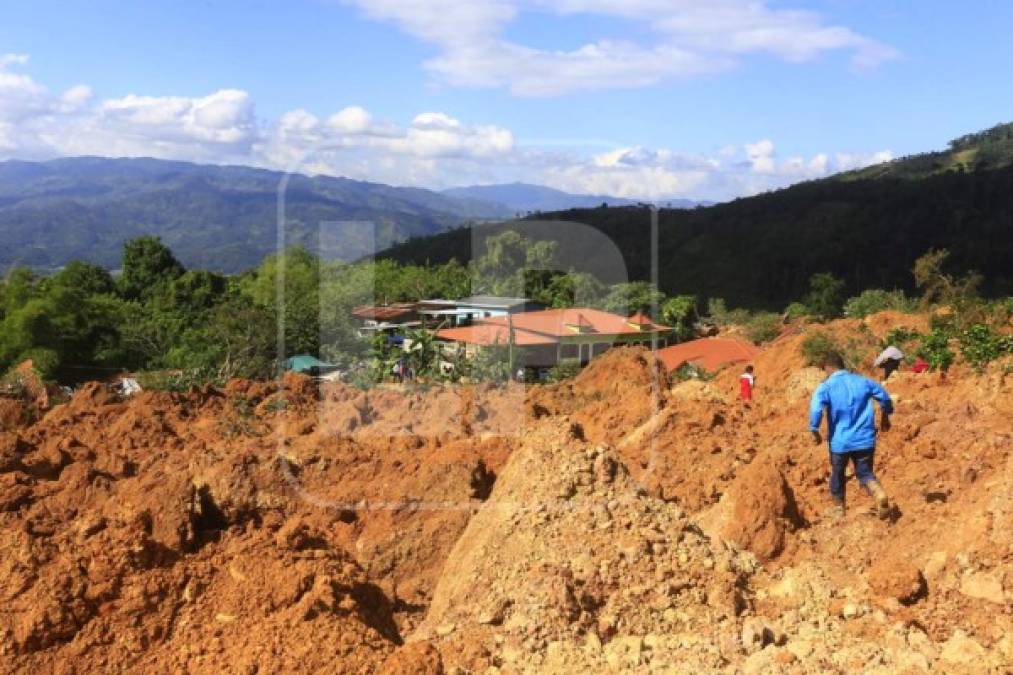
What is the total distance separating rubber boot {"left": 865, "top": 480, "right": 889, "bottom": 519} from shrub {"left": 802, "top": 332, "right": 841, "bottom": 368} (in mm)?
7981

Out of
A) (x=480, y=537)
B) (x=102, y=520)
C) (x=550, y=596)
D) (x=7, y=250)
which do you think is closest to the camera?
(x=102, y=520)

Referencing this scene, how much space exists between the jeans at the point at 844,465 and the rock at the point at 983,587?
1.32 meters

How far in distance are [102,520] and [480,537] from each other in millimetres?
2410

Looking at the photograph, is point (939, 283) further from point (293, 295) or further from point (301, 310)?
point (293, 295)

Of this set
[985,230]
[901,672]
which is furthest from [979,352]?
[985,230]

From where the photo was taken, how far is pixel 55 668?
366cm

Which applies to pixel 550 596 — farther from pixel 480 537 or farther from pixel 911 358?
pixel 911 358

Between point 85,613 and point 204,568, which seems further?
point 204,568

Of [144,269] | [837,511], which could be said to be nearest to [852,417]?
[837,511]

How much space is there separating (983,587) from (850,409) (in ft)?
5.47

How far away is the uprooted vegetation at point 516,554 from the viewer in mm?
3965

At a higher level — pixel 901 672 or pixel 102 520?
pixel 102 520

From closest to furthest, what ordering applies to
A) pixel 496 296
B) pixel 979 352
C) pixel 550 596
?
pixel 550 596
pixel 979 352
pixel 496 296

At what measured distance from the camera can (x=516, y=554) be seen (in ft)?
18.0
